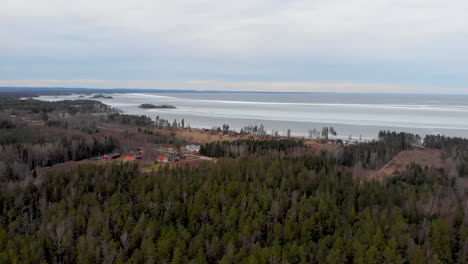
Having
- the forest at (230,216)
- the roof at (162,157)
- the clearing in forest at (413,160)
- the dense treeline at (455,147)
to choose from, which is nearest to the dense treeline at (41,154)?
the forest at (230,216)

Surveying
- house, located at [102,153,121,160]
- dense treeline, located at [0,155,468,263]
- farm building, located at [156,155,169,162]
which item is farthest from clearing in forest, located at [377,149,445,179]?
house, located at [102,153,121,160]

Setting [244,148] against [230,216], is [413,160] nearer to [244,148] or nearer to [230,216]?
[244,148]

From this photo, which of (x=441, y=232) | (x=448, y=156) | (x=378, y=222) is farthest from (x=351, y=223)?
(x=448, y=156)

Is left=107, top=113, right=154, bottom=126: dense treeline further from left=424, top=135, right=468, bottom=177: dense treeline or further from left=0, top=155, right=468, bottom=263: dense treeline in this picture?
left=424, top=135, right=468, bottom=177: dense treeline

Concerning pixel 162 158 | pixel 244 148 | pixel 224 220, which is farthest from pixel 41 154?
pixel 224 220

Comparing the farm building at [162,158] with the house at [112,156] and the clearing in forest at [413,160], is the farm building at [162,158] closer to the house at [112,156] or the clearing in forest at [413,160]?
the house at [112,156]
